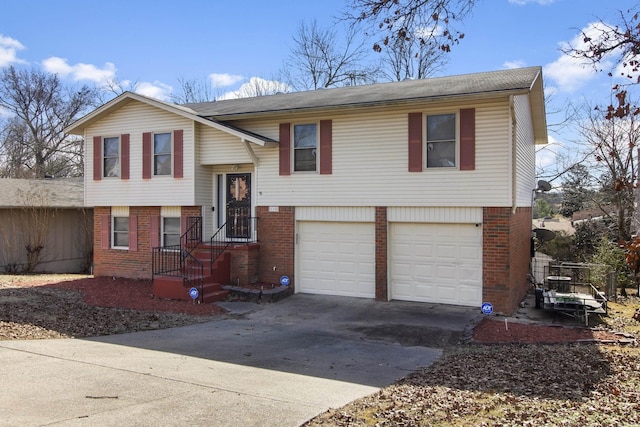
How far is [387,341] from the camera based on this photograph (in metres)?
9.24

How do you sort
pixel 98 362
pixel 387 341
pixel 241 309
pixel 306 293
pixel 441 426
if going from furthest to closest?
pixel 306 293
pixel 241 309
pixel 387 341
pixel 98 362
pixel 441 426

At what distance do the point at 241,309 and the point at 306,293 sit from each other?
7.64 feet

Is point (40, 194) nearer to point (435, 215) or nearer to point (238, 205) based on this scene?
point (238, 205)

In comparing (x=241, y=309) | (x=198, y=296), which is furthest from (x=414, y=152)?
(x=198, y=296)

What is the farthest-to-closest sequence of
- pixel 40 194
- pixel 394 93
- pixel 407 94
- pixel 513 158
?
pixel 40 194, pixel 394 93, pixel 407 94, pixel 513 158

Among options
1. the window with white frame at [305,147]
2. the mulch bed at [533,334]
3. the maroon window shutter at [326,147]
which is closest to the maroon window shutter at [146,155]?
the window with white frame at [305,147]

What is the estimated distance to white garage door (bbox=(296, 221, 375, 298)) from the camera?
42.1ft

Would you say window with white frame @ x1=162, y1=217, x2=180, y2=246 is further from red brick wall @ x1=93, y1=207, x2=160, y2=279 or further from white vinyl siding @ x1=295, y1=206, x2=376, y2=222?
white vinyl siding @ x1=295, y1=206, x2=376, y2=222

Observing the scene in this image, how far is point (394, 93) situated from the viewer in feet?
42.2

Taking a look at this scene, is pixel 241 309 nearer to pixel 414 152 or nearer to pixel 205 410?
pixel 414 152

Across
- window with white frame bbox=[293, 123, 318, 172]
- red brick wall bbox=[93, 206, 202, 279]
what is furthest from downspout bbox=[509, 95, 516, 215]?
red brick wall bbox=[93, 206, 202, 279]

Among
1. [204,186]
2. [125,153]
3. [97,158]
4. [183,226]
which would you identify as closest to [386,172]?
[204,186]

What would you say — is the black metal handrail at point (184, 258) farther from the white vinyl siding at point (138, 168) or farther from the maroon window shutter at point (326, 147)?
the maroon window shutter at point (326, 147)

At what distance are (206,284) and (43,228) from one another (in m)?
10.5
